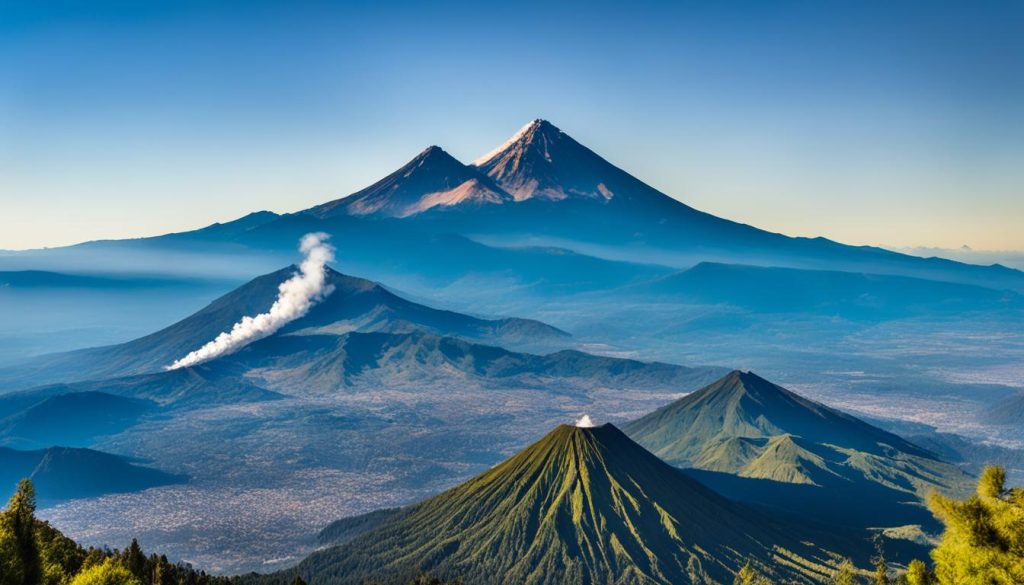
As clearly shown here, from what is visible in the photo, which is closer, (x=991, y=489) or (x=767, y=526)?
(x=991, y=489)

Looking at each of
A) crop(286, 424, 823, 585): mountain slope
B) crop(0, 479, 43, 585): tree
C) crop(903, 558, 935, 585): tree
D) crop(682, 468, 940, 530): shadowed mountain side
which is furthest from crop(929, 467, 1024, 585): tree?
crop(682, 468, 940, 530): shadowed mountain side

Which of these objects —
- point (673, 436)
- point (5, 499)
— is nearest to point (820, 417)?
Answer: point (673, 436)

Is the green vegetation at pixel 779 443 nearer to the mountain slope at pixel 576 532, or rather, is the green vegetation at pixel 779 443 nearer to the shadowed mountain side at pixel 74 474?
the mountain slope at pixel 576 532

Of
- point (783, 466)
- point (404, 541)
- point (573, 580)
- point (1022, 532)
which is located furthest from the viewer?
point (783, 466)

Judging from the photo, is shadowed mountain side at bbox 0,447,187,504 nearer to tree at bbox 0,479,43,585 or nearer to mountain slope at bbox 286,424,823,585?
mountain slope at bbox 286,424,823,585

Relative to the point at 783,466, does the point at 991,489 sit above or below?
above

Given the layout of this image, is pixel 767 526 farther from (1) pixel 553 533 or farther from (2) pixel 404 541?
(2) pixel 404 541
